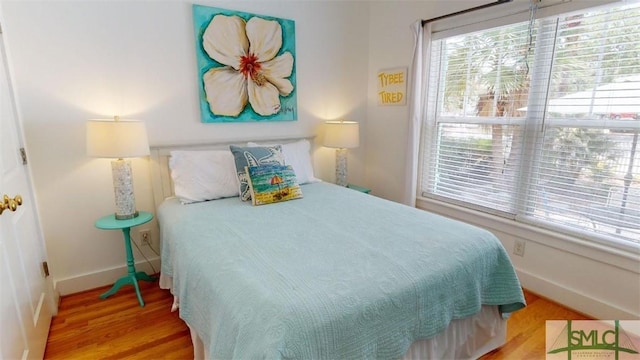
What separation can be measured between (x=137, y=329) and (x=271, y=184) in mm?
1178

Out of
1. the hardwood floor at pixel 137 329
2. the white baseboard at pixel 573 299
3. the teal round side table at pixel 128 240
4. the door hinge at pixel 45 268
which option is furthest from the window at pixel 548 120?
the door hinge at pixel 45 268

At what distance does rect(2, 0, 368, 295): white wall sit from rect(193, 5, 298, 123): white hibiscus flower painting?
8 centimetres

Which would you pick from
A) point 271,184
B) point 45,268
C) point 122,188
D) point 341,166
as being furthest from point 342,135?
point 45,268

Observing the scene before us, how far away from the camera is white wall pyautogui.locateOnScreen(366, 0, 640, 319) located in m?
2.00

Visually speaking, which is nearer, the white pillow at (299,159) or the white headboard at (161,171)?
the white headboard at (161,171)

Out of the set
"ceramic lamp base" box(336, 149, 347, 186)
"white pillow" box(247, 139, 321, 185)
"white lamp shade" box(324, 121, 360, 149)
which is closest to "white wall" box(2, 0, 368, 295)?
"white pillow" box(247, 139, 321, 185)

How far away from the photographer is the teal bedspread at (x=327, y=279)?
3.59 ft

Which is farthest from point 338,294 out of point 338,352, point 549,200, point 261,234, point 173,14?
point 173,14

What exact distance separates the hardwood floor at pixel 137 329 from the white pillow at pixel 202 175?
75 cm

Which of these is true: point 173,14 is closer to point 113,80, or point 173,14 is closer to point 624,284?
point 113,80

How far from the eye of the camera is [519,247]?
2.45 meters

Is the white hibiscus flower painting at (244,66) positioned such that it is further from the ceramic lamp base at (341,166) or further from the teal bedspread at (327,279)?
the teal bedspread at (327,279)

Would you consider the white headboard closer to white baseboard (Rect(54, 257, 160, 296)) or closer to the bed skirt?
white baseboard (Rect(54, 257, 160, 296))

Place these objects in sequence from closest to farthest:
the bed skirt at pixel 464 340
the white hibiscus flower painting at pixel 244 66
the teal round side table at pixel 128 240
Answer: the bed skirt at pixel 464 340, the teal round side table at pixel 128 240, the white hibiscus flower painting at pixel 244 66
